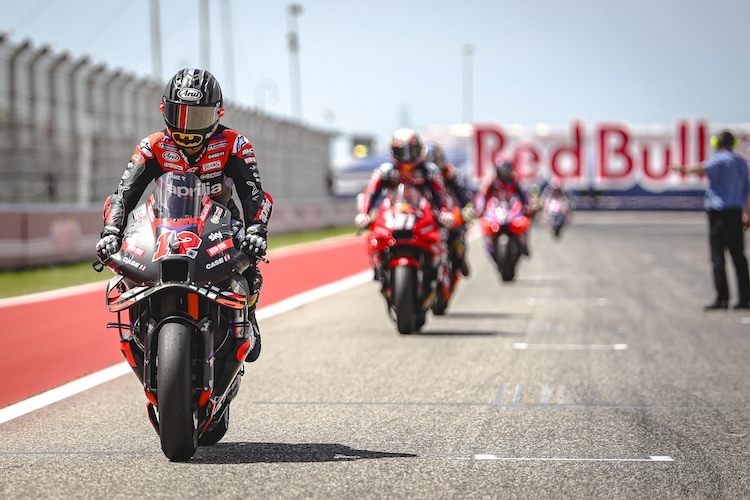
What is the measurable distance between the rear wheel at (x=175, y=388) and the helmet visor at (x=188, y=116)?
3.25 ft

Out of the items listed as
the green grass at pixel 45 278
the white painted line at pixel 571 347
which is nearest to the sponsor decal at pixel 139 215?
the white painted line at pixel 571 347

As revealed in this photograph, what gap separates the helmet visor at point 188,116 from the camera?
6496mm

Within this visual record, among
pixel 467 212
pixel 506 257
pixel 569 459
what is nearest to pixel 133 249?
pixel 569 459

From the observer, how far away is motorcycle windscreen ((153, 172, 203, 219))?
20.5ft

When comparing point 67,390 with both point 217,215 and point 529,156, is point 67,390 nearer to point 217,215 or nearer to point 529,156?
point 217,215

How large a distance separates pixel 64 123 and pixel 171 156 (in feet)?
53.5

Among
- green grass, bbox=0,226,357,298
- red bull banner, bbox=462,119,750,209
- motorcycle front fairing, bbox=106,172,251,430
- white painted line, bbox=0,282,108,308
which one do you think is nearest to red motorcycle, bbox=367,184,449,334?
white painted line, bbox=0,282,108,308

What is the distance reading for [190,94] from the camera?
6.46 m

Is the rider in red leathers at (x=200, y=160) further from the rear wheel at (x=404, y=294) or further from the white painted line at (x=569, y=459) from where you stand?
the rear wheel at (x=404, y=294)

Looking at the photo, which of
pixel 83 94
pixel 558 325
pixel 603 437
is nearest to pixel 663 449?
pixel 603 437

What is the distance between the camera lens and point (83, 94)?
23.3 metres

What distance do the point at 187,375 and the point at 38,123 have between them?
639 inches

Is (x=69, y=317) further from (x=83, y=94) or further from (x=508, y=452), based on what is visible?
(x=83, y=94)

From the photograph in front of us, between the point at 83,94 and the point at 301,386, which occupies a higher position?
the point at 83,94
